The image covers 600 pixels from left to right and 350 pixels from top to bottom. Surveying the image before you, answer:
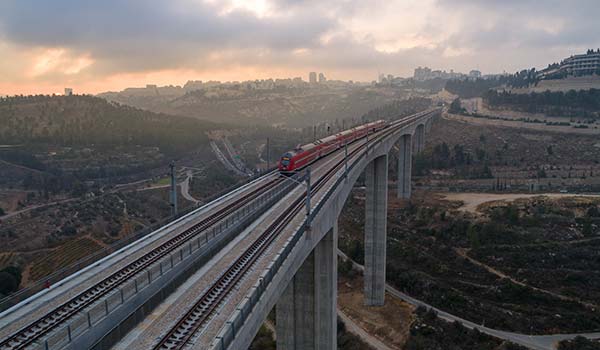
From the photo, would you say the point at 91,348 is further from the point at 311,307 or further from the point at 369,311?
the point at 369,311

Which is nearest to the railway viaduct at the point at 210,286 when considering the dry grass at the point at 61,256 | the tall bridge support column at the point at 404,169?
the dry grass at the point at 61,256

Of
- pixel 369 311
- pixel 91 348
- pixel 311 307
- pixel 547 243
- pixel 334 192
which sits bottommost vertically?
pixel 369 311

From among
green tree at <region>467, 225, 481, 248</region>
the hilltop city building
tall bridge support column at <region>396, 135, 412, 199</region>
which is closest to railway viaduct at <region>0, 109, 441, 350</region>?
green tree at <region>467, 225, 481, 248</region>

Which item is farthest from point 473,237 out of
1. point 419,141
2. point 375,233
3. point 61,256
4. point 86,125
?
point 86,125

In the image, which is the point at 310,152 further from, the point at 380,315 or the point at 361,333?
the point at 361,333

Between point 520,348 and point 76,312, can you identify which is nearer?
point 76,312

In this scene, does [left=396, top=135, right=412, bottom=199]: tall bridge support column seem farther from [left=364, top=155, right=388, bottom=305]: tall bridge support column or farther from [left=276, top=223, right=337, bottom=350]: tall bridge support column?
[left=276, top=223, right=337, bottom=350]: tall bridge support column

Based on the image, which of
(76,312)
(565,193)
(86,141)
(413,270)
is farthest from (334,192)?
Answer: (86,141)
